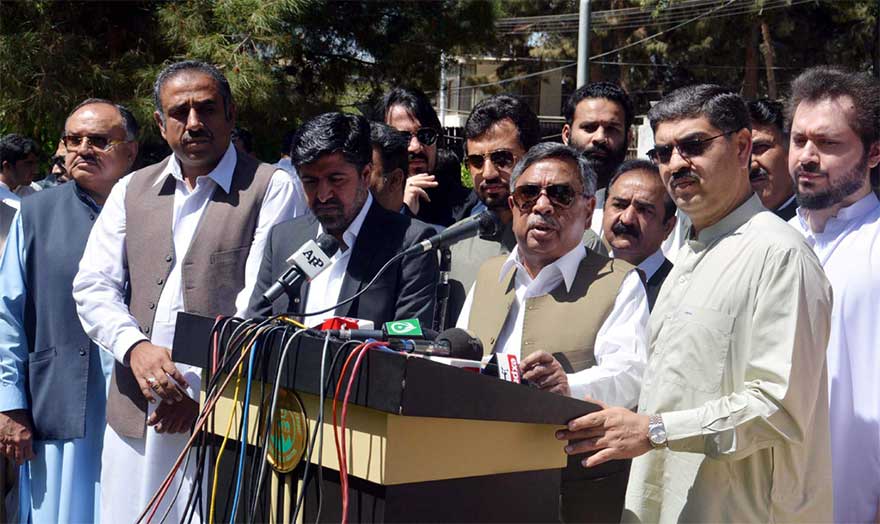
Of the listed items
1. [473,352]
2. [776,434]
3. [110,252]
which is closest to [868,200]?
[776,434]

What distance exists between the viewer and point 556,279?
3357mm

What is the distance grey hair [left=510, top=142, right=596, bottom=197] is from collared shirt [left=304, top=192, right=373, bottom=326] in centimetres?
60

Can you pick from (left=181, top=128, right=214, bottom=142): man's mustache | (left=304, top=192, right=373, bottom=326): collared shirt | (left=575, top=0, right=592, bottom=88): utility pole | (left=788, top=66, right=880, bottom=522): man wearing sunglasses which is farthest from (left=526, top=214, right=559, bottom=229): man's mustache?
(left=575, top=0, right=592, bottom=88): utility pole

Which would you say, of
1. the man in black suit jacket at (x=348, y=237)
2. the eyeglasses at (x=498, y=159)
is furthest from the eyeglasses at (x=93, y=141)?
the eyeglasses at (x=498, y=159)

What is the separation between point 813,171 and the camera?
3.34 m

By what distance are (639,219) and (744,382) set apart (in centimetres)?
179

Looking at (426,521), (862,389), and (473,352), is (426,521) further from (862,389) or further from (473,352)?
(862,389)

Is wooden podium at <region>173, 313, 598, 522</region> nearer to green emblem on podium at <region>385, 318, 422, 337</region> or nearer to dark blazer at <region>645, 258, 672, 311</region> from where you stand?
green emblem on podium at <region>385, 318, 422, 337</region>

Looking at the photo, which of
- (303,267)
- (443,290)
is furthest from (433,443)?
(443,290)

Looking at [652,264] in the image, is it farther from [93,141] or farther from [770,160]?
[93,141]

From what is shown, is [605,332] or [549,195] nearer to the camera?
[605,332]

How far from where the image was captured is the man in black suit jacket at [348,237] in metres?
3.46

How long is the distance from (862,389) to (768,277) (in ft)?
2.67

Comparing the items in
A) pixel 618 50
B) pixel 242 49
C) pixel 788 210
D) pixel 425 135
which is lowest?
pixel 788 210
